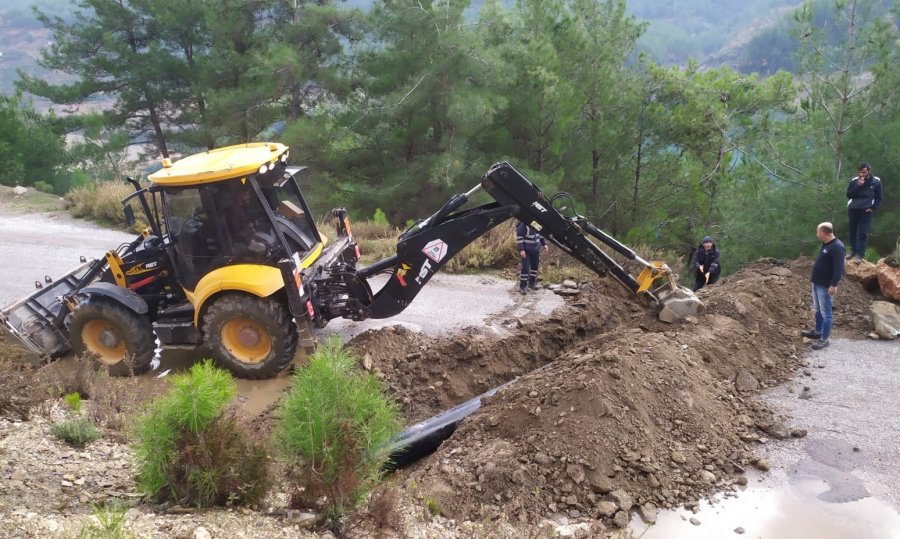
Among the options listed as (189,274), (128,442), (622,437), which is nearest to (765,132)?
(622,437)

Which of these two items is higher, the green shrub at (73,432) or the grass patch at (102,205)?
the grass patch at (102,205)

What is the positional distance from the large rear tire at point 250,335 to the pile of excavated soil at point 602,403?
849 mm

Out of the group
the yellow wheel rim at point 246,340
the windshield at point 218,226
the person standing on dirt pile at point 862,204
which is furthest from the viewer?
the person standing on dirt pile at point 862,204

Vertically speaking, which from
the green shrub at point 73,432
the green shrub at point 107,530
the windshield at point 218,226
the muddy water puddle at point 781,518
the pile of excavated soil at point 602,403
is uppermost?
the windshield at point 218,226

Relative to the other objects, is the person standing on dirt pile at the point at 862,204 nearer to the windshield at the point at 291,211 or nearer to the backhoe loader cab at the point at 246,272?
the backhoe loader cab at the point at 246,272

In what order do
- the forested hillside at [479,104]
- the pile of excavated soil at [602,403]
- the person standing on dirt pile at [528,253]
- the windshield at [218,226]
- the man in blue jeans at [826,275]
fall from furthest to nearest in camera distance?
the forested hillside at [479,104]
the person standing on dirt pile at [528,253]
the man in blue jeans at [826,275]
the windshield at [218,226]
the pile of excavated soil at [602,403]

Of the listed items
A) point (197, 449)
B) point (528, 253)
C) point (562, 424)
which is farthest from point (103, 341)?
point (528, 253)

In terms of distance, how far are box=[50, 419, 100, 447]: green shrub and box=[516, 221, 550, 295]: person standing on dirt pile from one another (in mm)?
6022

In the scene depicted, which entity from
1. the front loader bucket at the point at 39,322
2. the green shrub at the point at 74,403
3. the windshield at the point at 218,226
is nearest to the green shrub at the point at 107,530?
the green shrub at the point at 74,403

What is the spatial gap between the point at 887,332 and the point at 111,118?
22.1 meters

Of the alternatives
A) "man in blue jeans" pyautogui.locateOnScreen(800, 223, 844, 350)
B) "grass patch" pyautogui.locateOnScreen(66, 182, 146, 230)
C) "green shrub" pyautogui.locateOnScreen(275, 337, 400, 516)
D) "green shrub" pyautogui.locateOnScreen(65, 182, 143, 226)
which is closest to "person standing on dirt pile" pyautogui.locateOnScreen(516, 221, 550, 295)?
"man in blue jeans" pyautogui.locateOnScreen(800, 223, 844, 350)

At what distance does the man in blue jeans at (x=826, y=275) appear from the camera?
705 centimetres

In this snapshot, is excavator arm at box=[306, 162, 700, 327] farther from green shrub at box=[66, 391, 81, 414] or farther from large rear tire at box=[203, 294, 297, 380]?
green shrub at box=[66, 391, 81, 414]

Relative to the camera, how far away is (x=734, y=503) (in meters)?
4.70
